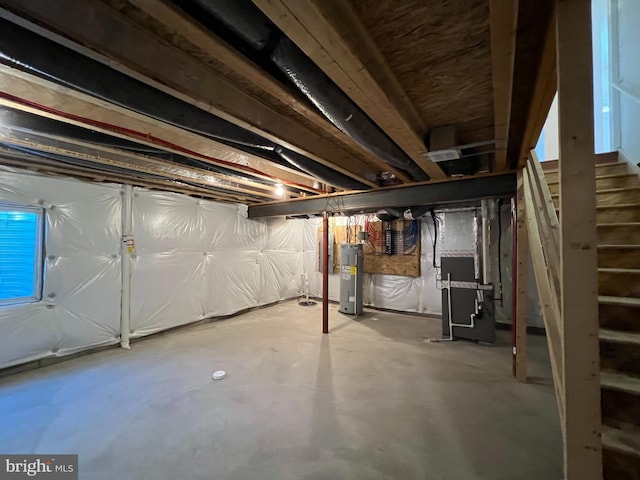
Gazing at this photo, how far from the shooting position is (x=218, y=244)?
176 inches

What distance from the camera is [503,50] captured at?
976 millimetres

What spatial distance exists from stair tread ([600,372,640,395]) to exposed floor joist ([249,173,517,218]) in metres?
1.83

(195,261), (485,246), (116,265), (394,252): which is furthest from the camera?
(394,252)

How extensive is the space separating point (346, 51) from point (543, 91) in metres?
1.05

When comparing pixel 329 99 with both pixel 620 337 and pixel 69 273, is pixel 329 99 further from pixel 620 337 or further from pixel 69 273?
pixel 69 273

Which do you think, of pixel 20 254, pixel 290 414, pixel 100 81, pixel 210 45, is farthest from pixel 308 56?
pixel 20 254

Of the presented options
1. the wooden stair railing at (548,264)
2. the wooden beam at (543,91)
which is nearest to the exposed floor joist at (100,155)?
the wooden beam at (543,91)

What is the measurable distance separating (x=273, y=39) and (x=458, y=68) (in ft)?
2.78

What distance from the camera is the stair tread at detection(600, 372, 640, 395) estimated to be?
3.46 feet

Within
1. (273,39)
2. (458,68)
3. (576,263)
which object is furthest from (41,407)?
(458,68)

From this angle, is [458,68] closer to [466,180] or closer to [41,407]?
[466,180]

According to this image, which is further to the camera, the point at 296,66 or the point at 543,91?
the point at 543,91

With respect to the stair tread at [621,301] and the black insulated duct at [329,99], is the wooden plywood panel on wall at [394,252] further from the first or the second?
the stair tread at [621,301]

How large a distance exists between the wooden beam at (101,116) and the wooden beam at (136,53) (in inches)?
15.1
